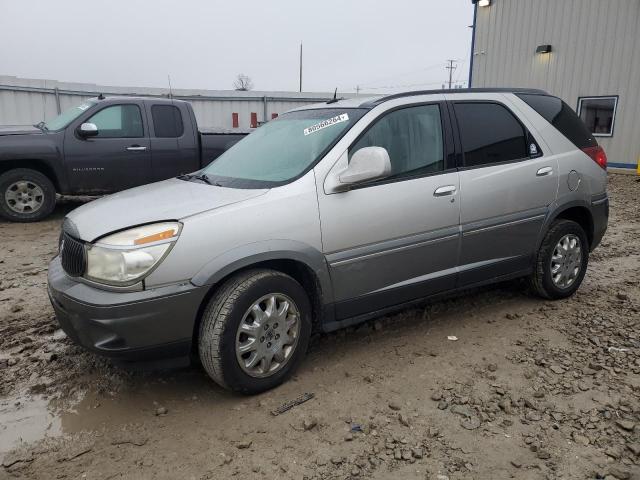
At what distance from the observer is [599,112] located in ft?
43.4

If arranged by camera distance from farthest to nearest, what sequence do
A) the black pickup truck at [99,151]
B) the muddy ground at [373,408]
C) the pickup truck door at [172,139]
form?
the pickup truck door at [172,139] < the black pickup truck at [99,151] < the muddy ground at [373,408]

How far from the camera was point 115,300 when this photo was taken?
102 inches

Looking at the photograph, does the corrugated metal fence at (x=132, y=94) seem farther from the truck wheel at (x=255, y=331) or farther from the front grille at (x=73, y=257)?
the truck wheel at (x=255, y=331)

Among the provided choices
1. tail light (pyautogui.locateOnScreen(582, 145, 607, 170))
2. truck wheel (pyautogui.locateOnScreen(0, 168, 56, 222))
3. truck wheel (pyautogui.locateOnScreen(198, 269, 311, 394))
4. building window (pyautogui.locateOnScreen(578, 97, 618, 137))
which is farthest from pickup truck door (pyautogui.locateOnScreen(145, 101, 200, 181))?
building window (pyautogui.locateOnScreen(578, 97, 618, 137))

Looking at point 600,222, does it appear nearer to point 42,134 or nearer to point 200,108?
point 42,134

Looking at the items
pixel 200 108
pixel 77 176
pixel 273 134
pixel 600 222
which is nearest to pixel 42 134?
pixel 77 176

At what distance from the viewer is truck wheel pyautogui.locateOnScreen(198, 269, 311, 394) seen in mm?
2791

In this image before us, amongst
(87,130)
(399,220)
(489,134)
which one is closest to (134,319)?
(399,220)

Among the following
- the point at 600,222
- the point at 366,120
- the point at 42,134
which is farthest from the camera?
the point at 42,134

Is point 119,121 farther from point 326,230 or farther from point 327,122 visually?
point 326,230

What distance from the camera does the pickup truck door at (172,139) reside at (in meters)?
8.14

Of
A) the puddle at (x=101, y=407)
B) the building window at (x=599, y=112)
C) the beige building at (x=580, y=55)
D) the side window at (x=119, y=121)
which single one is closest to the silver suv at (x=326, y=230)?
the puddle at (x=101, y=407)

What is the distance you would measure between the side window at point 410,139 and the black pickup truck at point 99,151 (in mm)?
4815

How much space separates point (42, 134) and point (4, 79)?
242 inches
